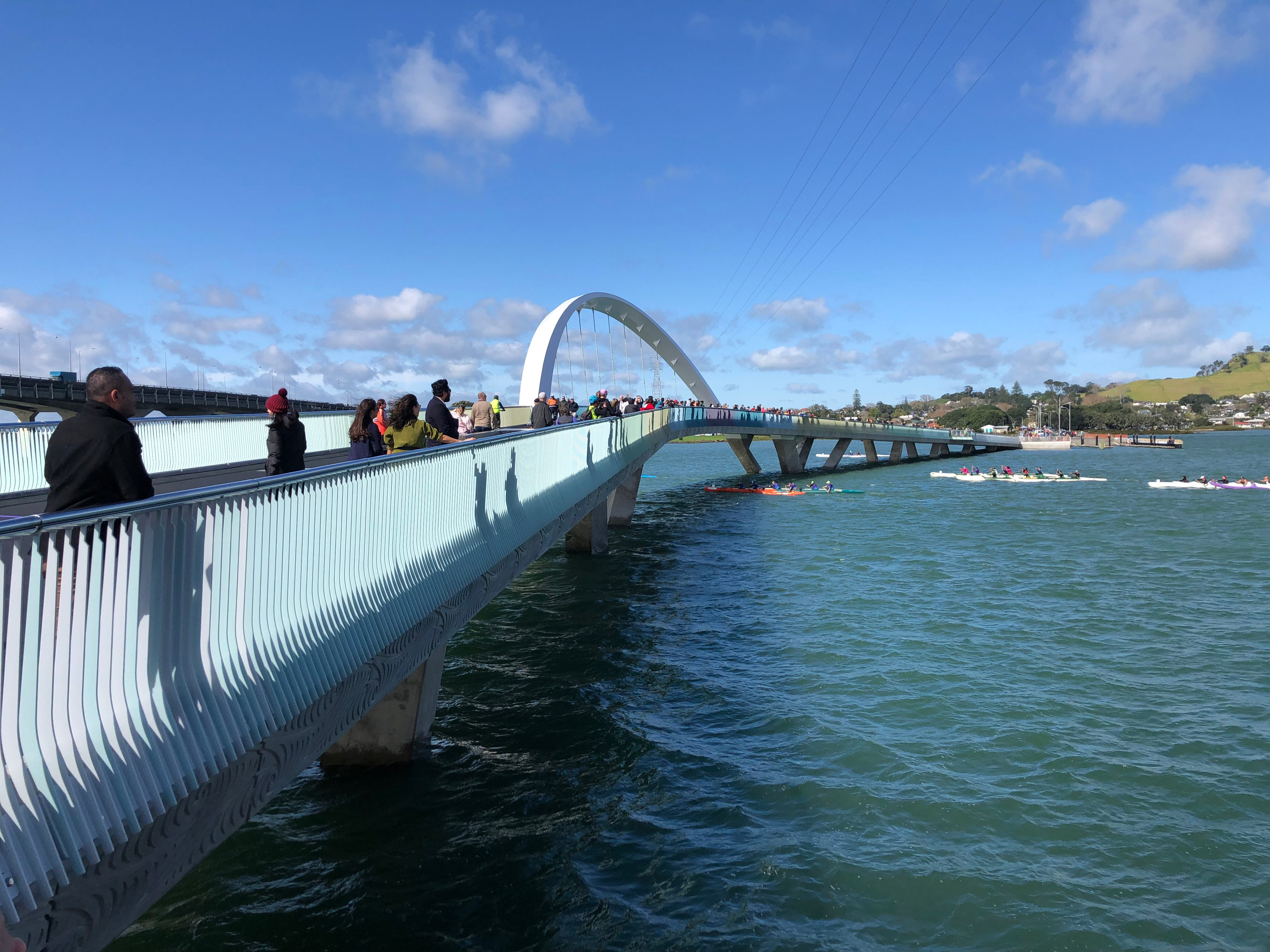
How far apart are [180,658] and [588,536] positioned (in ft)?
81.2

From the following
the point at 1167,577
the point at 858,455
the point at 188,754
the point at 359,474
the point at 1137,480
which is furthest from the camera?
the point at 858,455

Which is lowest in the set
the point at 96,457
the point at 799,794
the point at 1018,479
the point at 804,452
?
the point at 799,794

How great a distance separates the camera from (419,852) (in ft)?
28.1

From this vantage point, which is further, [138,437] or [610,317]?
[610,317]

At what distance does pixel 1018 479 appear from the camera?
69.4 metres

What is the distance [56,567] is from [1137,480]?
74329 mm

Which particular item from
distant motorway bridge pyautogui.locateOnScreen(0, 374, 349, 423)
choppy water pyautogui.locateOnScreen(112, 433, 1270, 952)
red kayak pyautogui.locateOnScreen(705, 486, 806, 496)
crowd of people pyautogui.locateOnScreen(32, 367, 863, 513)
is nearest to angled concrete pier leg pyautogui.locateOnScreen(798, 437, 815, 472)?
red kayak pyautogui.locateOnScreen(705, 486, 806, 496)

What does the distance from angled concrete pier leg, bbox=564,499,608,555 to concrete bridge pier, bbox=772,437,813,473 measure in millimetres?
49755

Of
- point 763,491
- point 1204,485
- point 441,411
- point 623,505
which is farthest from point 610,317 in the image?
point 441,411

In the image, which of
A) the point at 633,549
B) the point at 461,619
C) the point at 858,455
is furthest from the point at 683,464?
the point at 461,619

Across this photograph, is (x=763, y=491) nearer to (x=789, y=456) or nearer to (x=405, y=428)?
(x=789, y=456)

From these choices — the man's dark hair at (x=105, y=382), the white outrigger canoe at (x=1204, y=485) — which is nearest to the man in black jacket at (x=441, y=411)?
A: the man's dark hair at (x=105, y=382)

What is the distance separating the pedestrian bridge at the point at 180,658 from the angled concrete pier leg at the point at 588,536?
20.2 metres

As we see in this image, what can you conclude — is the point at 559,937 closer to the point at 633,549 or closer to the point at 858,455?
the point at 633,549
